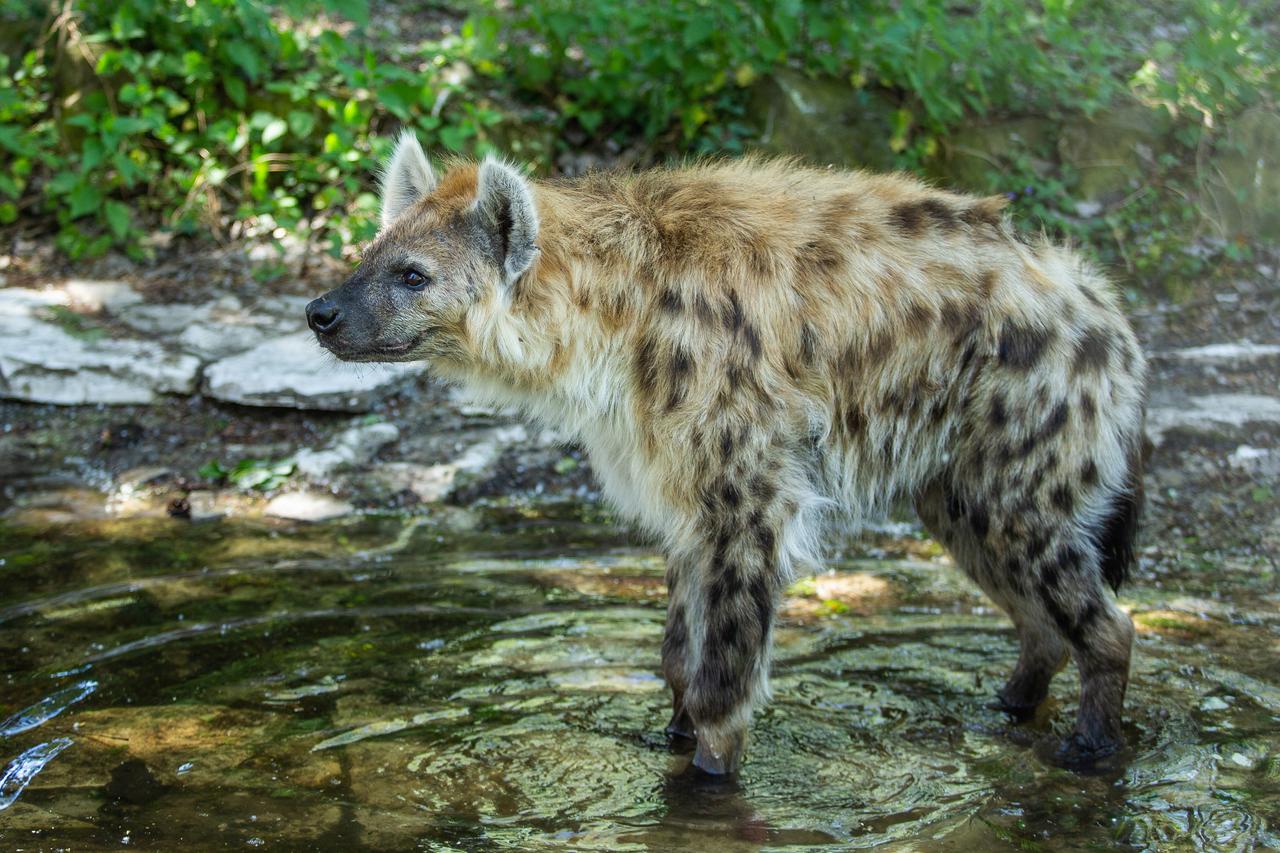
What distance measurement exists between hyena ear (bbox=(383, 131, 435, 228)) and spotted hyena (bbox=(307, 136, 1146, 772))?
69 millimetres

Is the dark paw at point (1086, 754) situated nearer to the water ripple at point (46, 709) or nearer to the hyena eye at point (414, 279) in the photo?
the hyena eye at point (414, 279)

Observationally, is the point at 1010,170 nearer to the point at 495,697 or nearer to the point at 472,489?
the point at 472,489

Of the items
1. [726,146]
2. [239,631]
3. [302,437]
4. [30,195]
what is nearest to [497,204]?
[239,631]

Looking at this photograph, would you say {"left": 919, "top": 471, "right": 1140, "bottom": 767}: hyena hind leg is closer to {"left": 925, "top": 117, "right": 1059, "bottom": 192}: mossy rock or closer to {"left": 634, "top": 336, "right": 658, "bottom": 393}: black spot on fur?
{"left": 634, "top": 336, "right": 658, "bottom": 393}: black spot on fur

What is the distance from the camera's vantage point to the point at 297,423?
16.7 ft

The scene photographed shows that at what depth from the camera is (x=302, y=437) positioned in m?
5.02

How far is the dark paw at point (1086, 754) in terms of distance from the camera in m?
3.04

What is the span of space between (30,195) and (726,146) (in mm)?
3231

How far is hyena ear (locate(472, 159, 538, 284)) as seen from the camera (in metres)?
2.89

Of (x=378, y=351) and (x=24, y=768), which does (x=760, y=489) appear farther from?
(x=24, y=768)

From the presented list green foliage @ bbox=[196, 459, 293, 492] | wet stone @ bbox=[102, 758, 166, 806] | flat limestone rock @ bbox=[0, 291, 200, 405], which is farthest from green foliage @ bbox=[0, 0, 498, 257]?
wet stone @ bbox=[102, 758, 166, 806]

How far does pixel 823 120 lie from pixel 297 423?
2.70 meters

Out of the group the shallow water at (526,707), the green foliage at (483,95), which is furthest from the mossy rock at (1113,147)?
the shallow water at (526,707)

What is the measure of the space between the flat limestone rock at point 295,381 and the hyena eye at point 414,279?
6.75 ft
